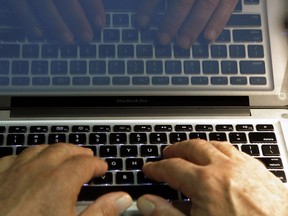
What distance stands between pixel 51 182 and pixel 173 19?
0.37 metres

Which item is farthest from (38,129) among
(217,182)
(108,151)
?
(217,182)

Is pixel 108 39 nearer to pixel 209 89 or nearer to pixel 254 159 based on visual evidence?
pixel 209 89

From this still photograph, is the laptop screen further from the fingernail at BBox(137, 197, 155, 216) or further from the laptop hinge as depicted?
the fingernail at BBox(137, 197, 155, 216)

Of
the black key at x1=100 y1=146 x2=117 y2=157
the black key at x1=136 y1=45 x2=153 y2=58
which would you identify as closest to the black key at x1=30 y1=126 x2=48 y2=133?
the black key at x1=100 y1=146 x2=117 y2=157

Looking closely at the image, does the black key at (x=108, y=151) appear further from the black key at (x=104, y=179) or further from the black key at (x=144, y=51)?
the black key at (x=144, y=51)

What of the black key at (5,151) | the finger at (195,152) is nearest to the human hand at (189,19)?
the finger at (195,152)

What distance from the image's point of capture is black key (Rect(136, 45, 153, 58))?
803 millimetres

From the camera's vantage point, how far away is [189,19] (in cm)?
80

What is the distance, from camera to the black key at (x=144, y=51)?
803mm

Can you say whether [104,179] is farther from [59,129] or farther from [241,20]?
[241,20]

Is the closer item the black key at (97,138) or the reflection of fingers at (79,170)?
the reflection of fingers at (79,170)

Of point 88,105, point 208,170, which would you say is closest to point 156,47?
point 88,105

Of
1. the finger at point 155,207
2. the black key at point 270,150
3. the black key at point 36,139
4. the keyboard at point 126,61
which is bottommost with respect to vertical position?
the finger at point 155,207

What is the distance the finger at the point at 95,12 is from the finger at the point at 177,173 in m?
0.28
